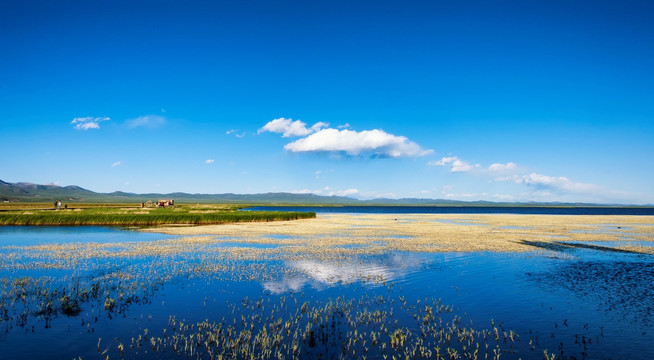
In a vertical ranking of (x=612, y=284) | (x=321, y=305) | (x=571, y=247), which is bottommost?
(x=321, y=305)

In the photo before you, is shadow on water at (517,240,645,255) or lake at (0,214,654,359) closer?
lake at (0,214,654,359)

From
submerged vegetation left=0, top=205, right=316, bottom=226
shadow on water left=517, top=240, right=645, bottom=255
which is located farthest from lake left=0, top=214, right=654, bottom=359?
submerged vegetation left=0, top=205, right=316, bottom=226

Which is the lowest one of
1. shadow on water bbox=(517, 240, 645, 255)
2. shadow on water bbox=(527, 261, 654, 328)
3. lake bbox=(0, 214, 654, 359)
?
lake bbox=(0, 214, 654, 359)

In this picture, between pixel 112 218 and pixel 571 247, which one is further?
pixel 112 218

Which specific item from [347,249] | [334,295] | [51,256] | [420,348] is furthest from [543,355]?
[51,256]

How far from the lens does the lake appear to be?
39.6 feet

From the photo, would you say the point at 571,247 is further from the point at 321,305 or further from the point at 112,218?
the point at 112,218

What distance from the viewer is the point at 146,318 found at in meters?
14.6

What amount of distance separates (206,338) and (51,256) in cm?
2254

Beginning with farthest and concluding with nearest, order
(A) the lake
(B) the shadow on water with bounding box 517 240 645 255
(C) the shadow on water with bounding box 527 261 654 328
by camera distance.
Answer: (B) the shadow on water with bounding box 517 240 645 255 < (C) the shadow on water with bounding box 527 261 654 328 < (A) the lake

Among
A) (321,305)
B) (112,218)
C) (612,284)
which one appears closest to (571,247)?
(612,284)

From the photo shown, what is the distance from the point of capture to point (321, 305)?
1625 cm

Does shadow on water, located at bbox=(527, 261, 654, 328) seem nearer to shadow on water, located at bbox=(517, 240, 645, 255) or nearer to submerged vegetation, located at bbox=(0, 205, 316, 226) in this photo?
shadow on water, located at bbox=(517, 240, 645, 255)

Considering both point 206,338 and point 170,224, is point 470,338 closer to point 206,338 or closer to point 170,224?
point 206,338
